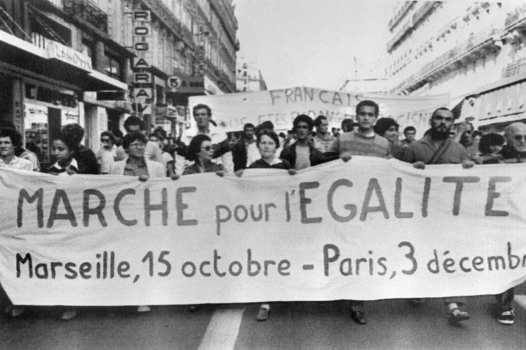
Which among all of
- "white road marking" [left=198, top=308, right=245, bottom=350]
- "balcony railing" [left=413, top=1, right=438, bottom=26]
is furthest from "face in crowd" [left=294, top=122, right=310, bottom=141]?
"balcony railing" [left=413, top=1, right=438, bottom=26]

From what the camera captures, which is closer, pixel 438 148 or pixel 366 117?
pixel 438 148

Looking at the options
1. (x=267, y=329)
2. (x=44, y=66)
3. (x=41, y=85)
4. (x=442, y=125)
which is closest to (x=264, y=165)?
(x=267, y=329)

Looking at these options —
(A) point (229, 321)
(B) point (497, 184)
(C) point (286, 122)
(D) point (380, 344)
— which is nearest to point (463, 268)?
(B) point (497, 184)

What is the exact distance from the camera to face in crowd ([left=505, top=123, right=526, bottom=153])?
498 centimetres

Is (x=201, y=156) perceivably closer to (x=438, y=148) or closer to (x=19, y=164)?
(x=19, y=164)

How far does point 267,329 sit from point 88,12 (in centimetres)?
1599

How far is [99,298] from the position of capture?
4.43m

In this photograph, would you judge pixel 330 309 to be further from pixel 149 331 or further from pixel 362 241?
pixel 149 331

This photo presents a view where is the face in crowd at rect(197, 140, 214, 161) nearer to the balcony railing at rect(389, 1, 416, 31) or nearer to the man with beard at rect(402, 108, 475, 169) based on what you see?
the man with beard at rect(402, 108, 475, 169)

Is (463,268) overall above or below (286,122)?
below

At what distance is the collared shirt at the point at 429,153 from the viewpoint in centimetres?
496

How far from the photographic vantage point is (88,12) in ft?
58.6

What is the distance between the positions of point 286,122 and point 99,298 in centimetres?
627

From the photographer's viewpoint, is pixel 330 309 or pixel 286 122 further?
pixel 286 122
